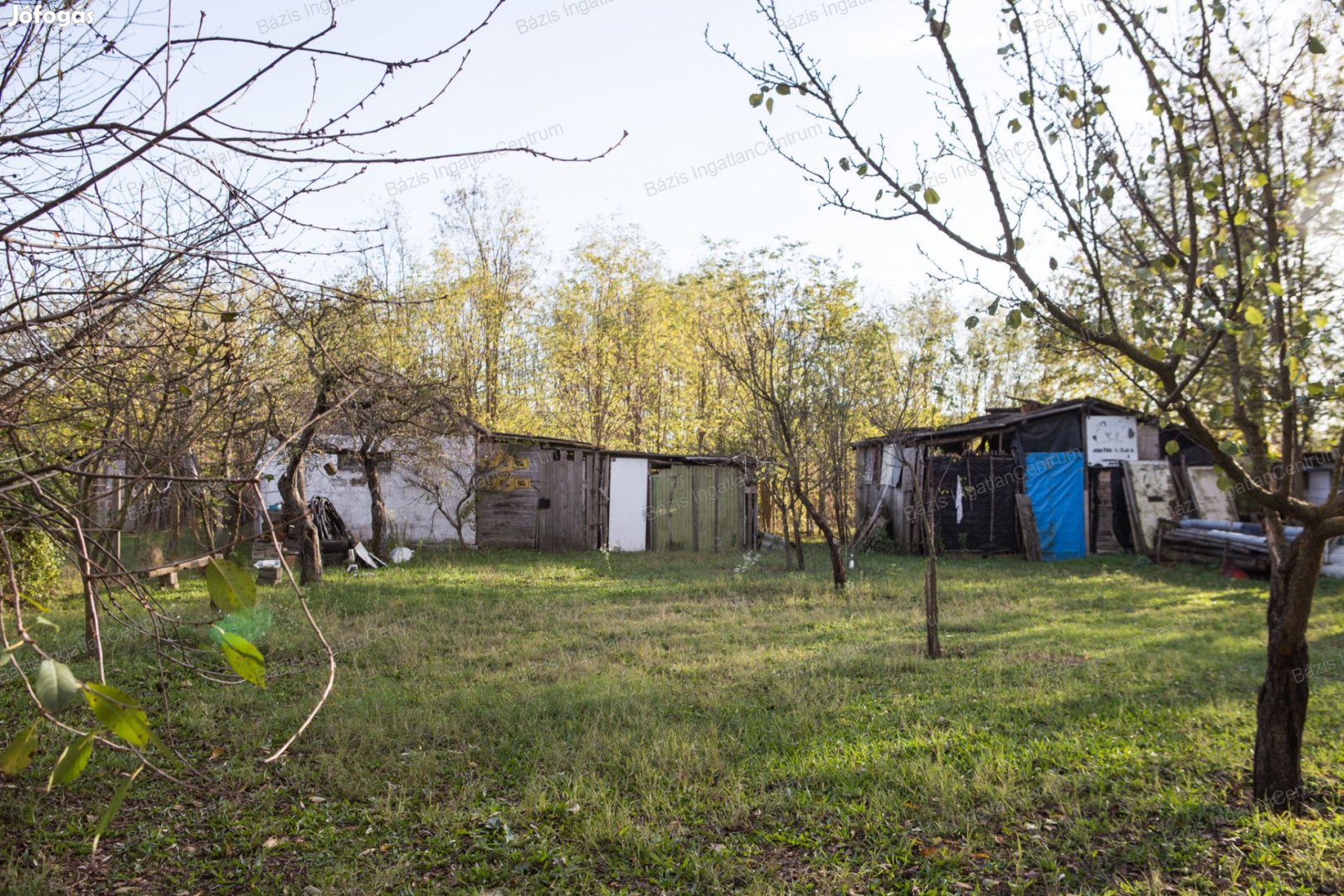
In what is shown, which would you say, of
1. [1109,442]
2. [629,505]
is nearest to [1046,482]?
[1109,442]

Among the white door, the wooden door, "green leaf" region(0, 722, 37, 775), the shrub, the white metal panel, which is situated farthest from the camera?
the wooden door

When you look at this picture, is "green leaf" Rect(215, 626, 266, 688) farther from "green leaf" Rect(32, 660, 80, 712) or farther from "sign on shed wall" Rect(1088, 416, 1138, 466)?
"sign on shed wall" Rect(1088, 416, 1138, 466)

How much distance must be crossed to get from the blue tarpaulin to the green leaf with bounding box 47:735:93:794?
17542 millimetres

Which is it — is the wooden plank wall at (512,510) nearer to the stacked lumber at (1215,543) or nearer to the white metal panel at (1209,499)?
the stacked lumber at (1215,543)


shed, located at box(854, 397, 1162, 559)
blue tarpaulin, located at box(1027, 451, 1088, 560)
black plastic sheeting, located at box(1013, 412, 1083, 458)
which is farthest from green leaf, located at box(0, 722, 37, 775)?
black plastic sheeting, located at box(1013, 412, 1083, 458)

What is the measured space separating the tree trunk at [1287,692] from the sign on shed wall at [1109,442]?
45.4 feet

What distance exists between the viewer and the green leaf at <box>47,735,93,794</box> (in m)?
1.06

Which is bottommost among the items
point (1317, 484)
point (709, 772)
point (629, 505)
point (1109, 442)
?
point (709, 772)

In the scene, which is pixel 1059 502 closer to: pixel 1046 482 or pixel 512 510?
pixel 1046 482

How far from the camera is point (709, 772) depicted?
15.2 ft

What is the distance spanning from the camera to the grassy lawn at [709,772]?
362cm

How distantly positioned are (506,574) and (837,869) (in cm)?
1056

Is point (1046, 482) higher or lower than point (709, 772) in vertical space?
higher

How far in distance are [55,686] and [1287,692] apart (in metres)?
4.89
